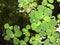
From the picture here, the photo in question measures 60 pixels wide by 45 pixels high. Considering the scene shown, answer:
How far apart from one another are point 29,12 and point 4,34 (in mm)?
245

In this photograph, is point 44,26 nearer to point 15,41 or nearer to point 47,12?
point 47,12

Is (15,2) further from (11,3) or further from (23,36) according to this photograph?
(23,36)

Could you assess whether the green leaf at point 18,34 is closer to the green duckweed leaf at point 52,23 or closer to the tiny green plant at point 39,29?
the tiny green plant at point 39,29

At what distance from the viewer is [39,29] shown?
117 cm

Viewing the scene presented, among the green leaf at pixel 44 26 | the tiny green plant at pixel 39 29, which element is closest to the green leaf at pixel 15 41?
the tiny green plant at pixel 39 29

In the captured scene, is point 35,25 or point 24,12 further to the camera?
point 24,12

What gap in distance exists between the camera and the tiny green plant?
3.84 feet

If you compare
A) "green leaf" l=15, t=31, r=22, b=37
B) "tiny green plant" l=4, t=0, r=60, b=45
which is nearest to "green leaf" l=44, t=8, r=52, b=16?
"tiny green plant" l=4, t=0, r=60, b=45

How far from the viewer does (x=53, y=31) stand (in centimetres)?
118

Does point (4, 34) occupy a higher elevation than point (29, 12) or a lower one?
lower

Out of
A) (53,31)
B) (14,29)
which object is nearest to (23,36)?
(14,29)

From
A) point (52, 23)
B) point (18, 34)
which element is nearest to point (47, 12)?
point (52, 23)

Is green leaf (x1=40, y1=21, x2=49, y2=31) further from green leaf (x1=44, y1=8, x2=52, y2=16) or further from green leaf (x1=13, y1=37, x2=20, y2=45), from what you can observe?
green leaf (x1=13, y1=37, x2=20, y2=45)

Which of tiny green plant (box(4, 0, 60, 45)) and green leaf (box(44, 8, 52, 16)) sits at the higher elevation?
green leaf (box(44, 8, 52, 16))
